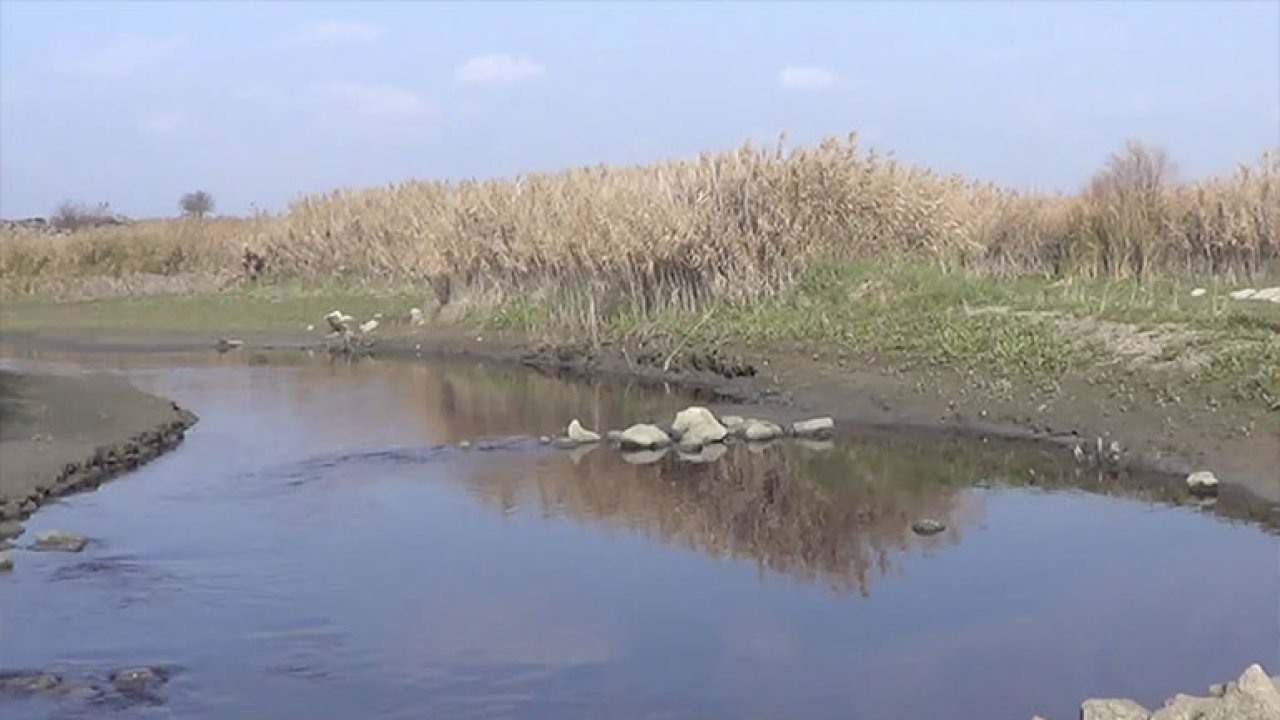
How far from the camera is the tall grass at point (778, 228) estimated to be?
22906mm

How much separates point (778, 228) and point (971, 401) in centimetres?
685

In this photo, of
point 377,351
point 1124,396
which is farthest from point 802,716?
point 377,351

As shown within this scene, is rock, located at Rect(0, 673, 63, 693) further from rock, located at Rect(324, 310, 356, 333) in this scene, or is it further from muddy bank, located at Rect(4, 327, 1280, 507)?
rock, located at Rect(324, 310, 356, 333)

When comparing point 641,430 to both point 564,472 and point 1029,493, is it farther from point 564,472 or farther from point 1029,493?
point 1029,493

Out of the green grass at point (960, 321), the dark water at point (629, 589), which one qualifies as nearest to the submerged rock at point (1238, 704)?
the dark water at point (629, 589)

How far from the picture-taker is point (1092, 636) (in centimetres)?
920

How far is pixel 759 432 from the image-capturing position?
1647 centimetres

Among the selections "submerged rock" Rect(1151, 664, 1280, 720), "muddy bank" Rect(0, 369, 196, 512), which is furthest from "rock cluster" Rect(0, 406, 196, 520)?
"submerged rock" Rect(1151, 664, 1280, 720)

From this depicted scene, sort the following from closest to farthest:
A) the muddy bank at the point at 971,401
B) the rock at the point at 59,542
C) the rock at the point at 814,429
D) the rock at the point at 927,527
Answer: the rock at the point at 59,542 < the rock at the point at 927,527 < the muddy bank at the point at 971,401 < the rock at the point at 814,429

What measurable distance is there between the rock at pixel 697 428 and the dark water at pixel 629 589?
597 mm

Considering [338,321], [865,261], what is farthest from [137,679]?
[338,321]

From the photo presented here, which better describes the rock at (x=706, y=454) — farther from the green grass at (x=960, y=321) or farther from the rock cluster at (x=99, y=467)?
the rock cluster at (x=99, y=467)

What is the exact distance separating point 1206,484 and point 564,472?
5683 mm

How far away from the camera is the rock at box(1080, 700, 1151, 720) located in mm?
6801
